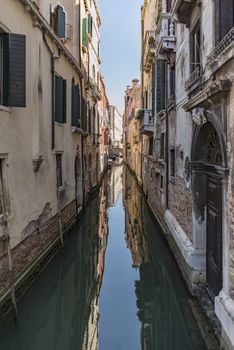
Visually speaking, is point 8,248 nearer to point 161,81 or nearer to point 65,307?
point 65,307

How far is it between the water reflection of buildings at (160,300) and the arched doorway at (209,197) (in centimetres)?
66

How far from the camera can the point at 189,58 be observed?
652cm

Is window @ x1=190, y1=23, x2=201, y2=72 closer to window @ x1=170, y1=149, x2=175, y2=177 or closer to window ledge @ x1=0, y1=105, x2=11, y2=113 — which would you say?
window @ x1=170, y1=149, x2=175, y2=177

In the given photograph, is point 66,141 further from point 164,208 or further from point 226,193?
point 226,193

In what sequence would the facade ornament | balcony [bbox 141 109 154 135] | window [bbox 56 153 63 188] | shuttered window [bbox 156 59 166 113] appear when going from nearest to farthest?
the facade ornament
window [bbox 56 153 63 188]
shuttered window [bbox 156 59 166 113]
balcony [bbox 141 109 154 135]

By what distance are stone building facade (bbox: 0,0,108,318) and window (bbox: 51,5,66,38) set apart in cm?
3

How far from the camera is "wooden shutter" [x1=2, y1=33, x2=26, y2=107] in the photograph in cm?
574

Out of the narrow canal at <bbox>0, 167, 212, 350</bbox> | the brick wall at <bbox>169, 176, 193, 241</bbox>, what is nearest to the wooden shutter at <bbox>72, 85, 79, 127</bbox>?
the narrow canal at <bbox>0, 167, 212, 350</bbox>

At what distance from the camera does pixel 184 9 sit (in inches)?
244

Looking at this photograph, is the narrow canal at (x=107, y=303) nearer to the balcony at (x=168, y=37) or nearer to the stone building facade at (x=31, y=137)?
the stone building facade at (x=31, y=137)

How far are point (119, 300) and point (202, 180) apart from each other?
2.60 metres

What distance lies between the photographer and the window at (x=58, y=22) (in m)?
9.92

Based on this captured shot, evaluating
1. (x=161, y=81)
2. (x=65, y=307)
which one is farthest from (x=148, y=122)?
(x=65, y=307)

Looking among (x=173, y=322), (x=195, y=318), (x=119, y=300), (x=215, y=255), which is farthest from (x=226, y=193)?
(x=119, y=300)
